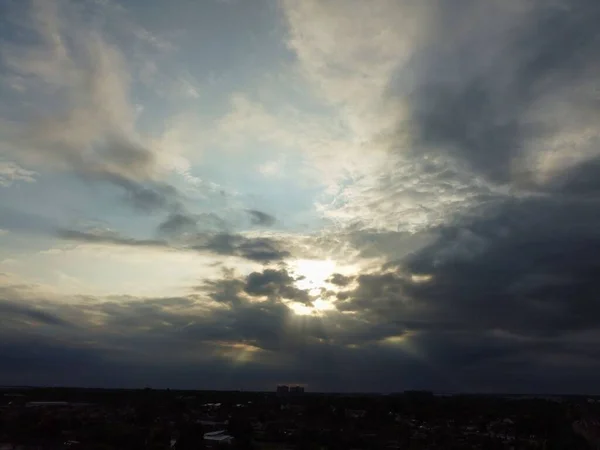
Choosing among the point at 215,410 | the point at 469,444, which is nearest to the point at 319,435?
the point at 469,444

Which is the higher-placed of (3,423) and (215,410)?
(215,410)

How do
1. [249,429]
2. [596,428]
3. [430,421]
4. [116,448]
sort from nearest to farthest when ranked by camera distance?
[116,448] < [596,428] < [249,429] < [430,421]

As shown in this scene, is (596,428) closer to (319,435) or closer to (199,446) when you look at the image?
(319,435)

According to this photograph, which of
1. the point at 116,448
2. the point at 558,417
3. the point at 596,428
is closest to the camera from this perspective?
the point at 116,448

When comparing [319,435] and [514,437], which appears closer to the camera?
[319,435]

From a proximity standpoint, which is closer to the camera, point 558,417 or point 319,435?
point 319,435

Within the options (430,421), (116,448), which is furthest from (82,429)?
(430,421)

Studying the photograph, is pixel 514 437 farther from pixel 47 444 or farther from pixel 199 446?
pixel 47 444

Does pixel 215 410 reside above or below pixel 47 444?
above

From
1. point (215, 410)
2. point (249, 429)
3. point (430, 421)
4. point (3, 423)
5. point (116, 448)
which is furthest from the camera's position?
point (215, 410)
